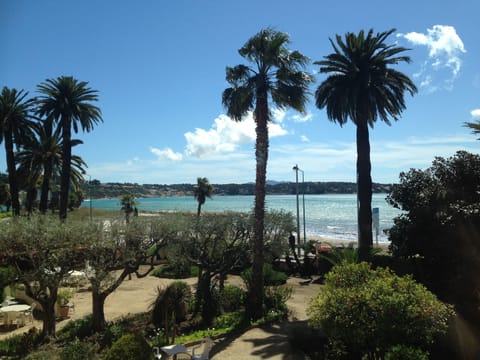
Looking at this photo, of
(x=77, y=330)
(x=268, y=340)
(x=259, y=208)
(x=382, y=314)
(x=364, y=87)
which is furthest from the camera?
(x=364, y=87)

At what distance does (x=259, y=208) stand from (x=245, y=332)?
457 cm

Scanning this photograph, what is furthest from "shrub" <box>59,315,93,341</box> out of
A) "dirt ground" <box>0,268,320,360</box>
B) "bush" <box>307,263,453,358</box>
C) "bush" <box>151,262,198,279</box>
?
"bush" <box>151,262,198,279</box>

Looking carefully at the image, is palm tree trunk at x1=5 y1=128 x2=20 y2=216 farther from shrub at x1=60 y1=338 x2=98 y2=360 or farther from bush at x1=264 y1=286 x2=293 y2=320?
shrub at x1=60 y1=338 x2=98 y2=360

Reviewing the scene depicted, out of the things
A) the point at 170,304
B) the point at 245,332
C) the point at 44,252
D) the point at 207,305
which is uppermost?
the point at 44,252

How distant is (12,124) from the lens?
30328 mm

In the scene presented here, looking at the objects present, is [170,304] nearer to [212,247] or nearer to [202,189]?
[212,247]

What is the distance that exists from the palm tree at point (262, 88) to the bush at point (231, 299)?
2209 millimetres

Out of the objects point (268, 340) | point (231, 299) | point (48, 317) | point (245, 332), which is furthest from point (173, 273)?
point (268, 340)

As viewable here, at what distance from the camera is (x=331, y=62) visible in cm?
2344

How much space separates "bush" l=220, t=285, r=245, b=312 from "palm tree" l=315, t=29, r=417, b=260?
360 inches

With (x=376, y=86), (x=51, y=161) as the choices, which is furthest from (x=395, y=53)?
(x=51, y=161)

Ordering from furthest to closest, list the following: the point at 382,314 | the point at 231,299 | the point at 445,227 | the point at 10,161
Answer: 1. the point at 10,161
2. the point at 231,299
3. the point at 445,227
4. the point at 382,314

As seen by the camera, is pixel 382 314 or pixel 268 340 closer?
pixel 382 314

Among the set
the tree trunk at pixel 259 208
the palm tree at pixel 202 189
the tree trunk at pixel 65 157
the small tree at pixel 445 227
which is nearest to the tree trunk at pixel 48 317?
the tree trunk at pixel 259 208
